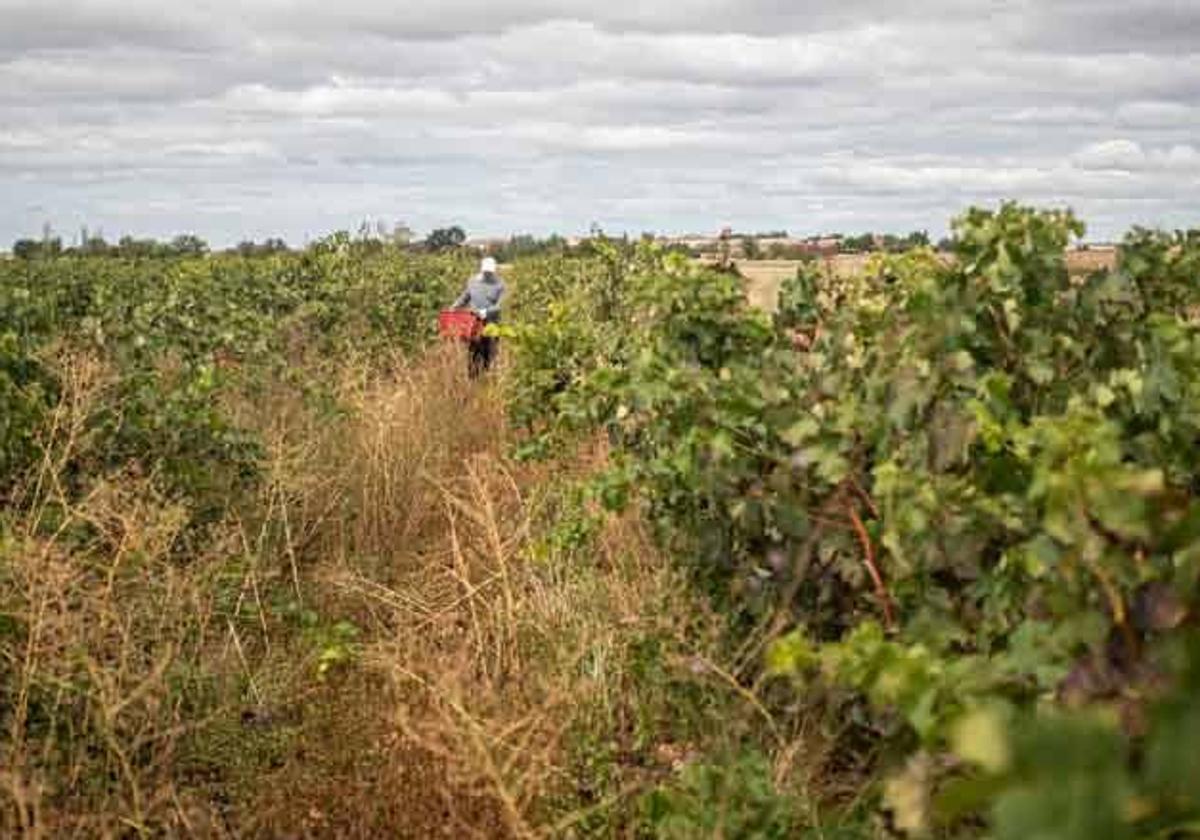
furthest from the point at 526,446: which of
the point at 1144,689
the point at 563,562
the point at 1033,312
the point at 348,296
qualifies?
the point at 348,296

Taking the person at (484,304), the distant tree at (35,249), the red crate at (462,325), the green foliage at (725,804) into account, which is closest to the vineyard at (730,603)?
the green foliage at (725,804)

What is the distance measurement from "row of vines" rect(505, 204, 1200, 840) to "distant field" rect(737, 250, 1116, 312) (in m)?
0.09

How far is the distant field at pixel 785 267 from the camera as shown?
3756 mm

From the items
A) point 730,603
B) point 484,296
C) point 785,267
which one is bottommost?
point 730,603

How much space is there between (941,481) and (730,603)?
1.11m

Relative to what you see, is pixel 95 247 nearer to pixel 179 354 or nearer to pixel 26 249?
pixel 26 249

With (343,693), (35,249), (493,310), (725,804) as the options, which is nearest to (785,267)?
(343,693)

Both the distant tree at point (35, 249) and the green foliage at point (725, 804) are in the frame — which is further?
the distant tree at point (35, 249)

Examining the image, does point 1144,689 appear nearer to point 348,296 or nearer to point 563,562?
point 563,562

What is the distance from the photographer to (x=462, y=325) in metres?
12.9

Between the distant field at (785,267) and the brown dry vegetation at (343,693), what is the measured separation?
0.99 metres

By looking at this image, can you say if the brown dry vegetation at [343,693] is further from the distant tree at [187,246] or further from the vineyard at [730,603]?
the distant tree at [187,246]

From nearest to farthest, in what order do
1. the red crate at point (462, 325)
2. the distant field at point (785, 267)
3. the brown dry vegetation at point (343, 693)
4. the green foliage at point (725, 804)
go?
the green foliage at point (725, 804), the brown dry vegetation at point (343, 693), the distant field at point (785, 267), the red crate at point (462, 325)

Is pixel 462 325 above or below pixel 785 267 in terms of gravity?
below
